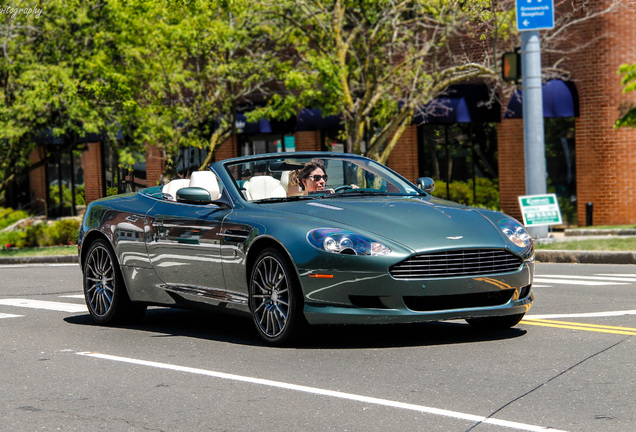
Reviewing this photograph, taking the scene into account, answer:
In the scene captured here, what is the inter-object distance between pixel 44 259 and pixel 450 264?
16.6 meters

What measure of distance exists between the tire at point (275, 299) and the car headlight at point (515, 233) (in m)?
1.63

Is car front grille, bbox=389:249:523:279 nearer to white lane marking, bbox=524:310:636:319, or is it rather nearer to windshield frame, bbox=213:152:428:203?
windshield frame, bbox=213:152:428:203

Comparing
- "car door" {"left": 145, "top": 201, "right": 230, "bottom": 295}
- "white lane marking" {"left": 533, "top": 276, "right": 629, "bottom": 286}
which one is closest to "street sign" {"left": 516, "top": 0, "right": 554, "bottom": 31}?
"white lane marking" {"left": 533, "top": 276, "right": 629, "bottom": 286}

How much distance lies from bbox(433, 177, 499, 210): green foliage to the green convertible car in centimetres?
2002

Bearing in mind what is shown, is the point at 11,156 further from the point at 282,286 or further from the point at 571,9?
the point at 282,286

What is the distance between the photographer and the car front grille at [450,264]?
24.8 feet

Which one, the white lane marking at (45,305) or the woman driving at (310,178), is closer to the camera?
the woman driving at (310,178)

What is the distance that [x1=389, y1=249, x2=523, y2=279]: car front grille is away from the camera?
756 centimetres

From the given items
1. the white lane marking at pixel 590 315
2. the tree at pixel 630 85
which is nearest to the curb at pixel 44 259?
the tree at pixel 630 85

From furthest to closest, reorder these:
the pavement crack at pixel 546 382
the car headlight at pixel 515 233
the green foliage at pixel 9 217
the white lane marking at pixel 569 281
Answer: the green foliage at pixel 9 217 < the white lane marking at pixel 569 281 < the car headlight at pixel 515 233 < the pavement crack at pixel 546 382

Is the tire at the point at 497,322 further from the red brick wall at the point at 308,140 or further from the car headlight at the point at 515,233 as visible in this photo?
the red brick wall at the point at 308,140

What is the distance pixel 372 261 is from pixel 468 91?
21.1 m

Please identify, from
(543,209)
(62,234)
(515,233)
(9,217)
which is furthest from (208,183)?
(9,217)

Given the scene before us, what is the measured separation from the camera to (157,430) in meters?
5.52
